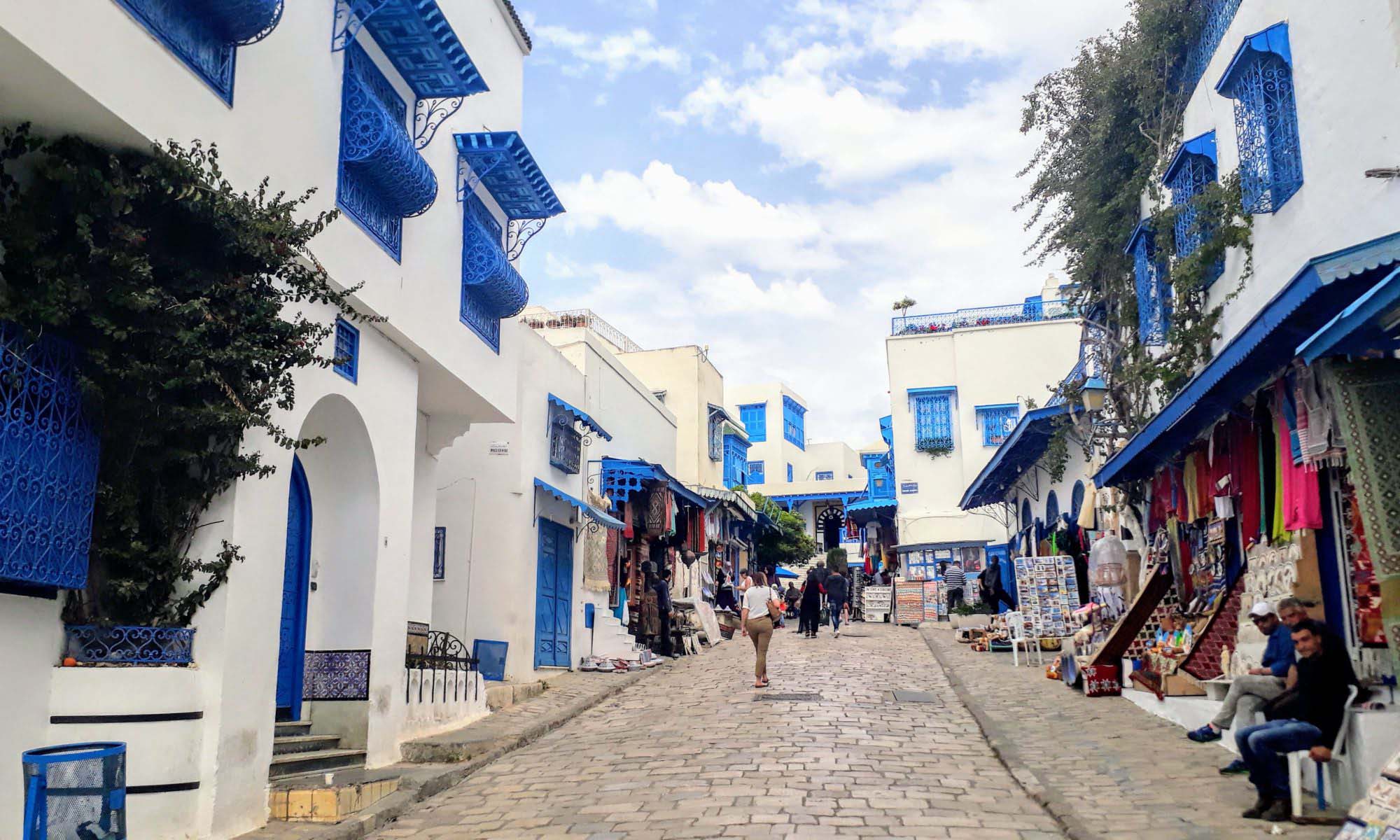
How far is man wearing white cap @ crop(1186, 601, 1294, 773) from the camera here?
7.93 metres

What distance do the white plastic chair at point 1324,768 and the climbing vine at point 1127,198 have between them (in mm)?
6664

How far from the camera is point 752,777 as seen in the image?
901cm

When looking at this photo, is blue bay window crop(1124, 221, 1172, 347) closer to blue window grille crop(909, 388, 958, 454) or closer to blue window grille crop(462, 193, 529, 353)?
blue window grille crop(462, 193, 529, 353)

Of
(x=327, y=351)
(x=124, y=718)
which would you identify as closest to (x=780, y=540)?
(x=327, y=351)

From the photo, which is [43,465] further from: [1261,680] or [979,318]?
[979,318]

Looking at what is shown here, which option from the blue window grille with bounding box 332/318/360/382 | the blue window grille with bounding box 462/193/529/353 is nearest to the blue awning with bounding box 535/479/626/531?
the blue window grille with bounding box 462/193/529/353

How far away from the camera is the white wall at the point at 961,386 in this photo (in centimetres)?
3272

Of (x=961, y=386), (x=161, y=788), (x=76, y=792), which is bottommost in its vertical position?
(x=161, y=788)

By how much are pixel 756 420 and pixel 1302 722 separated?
5029 centimetres

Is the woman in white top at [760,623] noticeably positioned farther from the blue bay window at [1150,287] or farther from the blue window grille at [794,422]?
the blue window grille at [794,422]

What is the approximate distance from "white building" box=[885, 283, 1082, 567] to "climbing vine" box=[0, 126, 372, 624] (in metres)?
27.0

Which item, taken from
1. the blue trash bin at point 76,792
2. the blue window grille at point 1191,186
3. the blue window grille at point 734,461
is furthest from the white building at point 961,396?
the blue trash bin at point 76,792

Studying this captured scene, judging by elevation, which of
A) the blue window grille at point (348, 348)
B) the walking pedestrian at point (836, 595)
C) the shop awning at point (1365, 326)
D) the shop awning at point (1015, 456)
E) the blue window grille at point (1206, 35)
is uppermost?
the blue window grille at point (1206, 35)

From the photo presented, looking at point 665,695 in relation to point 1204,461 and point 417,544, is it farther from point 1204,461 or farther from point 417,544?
point 1204,461
